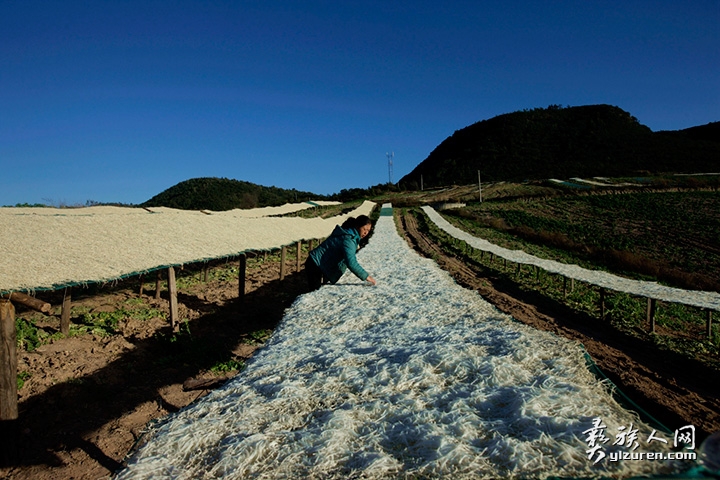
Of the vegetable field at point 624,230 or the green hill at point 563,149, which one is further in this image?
the green hill at point 563,149

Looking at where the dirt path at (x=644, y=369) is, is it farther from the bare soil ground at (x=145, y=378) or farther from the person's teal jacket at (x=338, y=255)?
the person's teal jacket at (x=338, y=255)

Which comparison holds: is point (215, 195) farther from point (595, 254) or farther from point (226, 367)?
point (226, 367)

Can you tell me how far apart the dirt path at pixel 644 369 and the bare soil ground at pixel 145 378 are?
0.02m

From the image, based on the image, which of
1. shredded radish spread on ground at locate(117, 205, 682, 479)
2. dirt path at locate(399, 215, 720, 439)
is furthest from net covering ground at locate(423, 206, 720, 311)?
shredded radish spread on ground at locate(117, 205, 682, 479)

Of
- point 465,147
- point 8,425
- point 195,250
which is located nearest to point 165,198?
point 465,147

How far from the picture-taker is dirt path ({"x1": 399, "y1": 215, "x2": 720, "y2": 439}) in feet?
13.3

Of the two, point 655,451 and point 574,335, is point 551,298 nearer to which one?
point 574,335

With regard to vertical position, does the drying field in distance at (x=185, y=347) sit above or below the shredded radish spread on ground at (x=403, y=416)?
below

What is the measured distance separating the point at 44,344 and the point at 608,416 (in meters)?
9.07

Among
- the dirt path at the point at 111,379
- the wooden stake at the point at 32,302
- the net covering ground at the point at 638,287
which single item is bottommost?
the dirt path at the point at 111,379

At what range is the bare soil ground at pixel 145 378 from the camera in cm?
431

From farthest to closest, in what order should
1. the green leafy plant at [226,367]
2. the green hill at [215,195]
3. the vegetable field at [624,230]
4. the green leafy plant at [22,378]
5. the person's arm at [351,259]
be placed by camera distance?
the green hill at [215,195] → the vegetable field at [624,230] → the person's arm at [351,259] → the green leafy plant at [226,367] → the green leafy plant at [22,378]

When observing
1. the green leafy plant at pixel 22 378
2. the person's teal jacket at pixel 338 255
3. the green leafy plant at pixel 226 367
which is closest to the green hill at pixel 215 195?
the green leafy plant at pixel 22 378

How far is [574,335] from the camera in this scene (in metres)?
7.32
